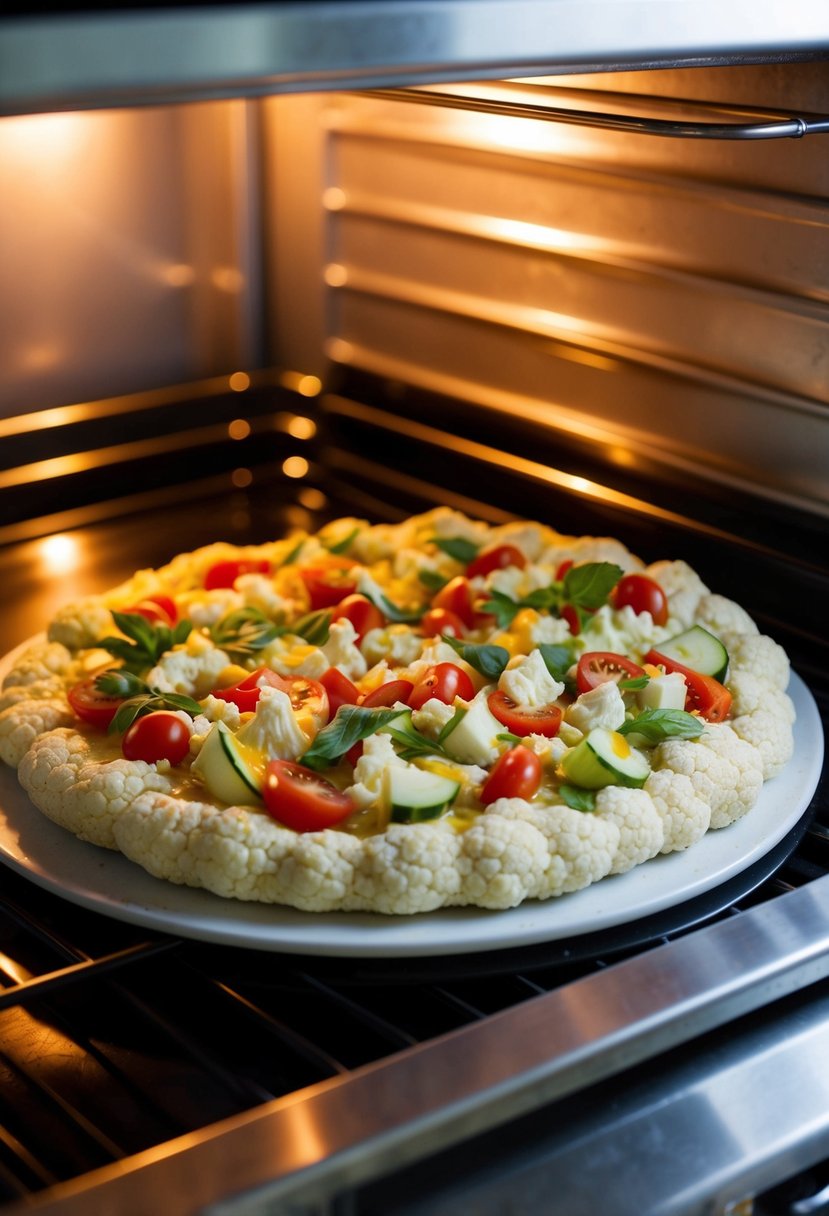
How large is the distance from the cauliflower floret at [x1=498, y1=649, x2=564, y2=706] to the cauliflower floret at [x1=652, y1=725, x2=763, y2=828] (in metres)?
0.16

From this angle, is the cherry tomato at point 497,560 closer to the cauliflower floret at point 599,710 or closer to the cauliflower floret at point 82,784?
the cauliflower floret at point 599,710

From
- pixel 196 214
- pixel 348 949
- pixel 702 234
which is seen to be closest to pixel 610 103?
pixel 702 234

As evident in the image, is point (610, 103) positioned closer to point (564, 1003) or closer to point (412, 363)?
point (412, 363)

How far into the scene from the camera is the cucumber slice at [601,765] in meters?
1.61

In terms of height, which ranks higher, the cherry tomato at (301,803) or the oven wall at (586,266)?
the oven wall at (586,266)

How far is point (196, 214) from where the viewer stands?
9.46 ft

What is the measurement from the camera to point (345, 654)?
6.15 ft

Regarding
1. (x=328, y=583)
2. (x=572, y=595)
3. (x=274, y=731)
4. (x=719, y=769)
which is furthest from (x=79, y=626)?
(x=719, y=769)

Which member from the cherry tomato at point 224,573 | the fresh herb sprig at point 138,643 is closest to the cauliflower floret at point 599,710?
the fresh herb sprig at point 138,643

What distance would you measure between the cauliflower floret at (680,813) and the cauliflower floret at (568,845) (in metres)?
0.07

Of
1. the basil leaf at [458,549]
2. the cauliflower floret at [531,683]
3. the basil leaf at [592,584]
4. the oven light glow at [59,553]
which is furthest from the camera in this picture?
the oven light glow at [59,553]

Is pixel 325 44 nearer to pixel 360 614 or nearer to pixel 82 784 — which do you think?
pixel 82 784

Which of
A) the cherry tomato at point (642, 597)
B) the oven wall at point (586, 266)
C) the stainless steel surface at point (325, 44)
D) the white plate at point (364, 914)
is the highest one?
the stainless steel surface at point (325, 44)

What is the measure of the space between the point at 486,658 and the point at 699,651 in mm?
284
